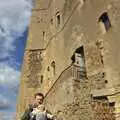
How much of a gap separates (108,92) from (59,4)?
11.1 m

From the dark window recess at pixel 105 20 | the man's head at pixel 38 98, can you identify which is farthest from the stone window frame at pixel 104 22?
the man's head at pixel 38 98

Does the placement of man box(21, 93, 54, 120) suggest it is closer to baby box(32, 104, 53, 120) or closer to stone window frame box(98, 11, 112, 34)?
baby box(32, 104, 53, 120)

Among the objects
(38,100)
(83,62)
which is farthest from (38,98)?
(83,62)

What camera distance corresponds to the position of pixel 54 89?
47.8 feet

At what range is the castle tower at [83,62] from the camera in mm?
12422

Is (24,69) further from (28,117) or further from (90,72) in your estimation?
(28,117)

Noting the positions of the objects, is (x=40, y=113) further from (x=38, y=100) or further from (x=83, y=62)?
(x=83, y=62)

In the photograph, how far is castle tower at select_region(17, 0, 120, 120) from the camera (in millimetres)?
12422

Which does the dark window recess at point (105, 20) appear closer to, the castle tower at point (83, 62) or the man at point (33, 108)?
the castle tower at point (83, 62)

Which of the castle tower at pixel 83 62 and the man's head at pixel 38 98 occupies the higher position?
the castle tower at pixel 83 62

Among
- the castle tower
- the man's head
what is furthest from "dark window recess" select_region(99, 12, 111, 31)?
the man's head

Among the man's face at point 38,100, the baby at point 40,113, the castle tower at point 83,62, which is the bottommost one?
the baby at point 40,113

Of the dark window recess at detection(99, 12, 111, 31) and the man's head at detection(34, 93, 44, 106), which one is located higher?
the dark window recess at detection(99, 12, 111, 31)

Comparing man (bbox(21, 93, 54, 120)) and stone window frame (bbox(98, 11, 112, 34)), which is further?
stone window frame (bbox(98, 11, 112, 34))
